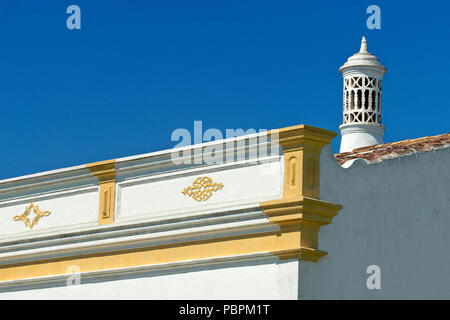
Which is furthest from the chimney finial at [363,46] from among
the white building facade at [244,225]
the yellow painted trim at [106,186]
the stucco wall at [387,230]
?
the yellow painted trim at [106,186]

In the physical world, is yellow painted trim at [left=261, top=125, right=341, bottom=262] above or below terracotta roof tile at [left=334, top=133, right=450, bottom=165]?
below

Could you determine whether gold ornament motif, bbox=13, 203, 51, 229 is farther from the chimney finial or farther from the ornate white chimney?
the chimney finial

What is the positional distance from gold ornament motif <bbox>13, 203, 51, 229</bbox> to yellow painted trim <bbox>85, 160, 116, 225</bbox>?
1.25 metres

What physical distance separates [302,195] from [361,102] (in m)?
23.0

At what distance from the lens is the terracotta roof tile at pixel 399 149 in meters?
15.4

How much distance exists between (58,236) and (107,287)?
→ 132cm

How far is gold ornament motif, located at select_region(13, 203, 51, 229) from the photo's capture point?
57.2ft

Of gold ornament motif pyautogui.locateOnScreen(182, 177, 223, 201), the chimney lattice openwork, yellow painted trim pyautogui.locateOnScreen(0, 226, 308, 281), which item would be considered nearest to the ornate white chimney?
the chimney lattice openwork

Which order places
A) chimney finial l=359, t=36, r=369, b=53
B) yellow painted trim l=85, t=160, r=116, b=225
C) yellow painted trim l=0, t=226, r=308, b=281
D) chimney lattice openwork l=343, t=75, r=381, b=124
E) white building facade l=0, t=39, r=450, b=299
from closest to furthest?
yellow painted trim l=0, t=226, r=308, b=281
white building facade l=0, t=39, r=450, b=299
yellow painted trim l=85, t=160, r=116, b=225
chimney lattice openwork l=343, t=75, r=381, b=124
chimney finial l=359, t=36, r=369, b=53

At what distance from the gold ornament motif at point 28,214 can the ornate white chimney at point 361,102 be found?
786 inches

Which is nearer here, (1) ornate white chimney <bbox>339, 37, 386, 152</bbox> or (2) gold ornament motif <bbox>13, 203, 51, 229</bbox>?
(2) gold ornament motif <bbox>13, 203, 51, 229</bbox>

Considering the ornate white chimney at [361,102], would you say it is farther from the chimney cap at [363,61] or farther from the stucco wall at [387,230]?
the stucco wall at [387,230]

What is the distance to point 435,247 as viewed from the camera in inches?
620

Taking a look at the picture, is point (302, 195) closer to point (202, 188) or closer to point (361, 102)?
point (202, 188)
